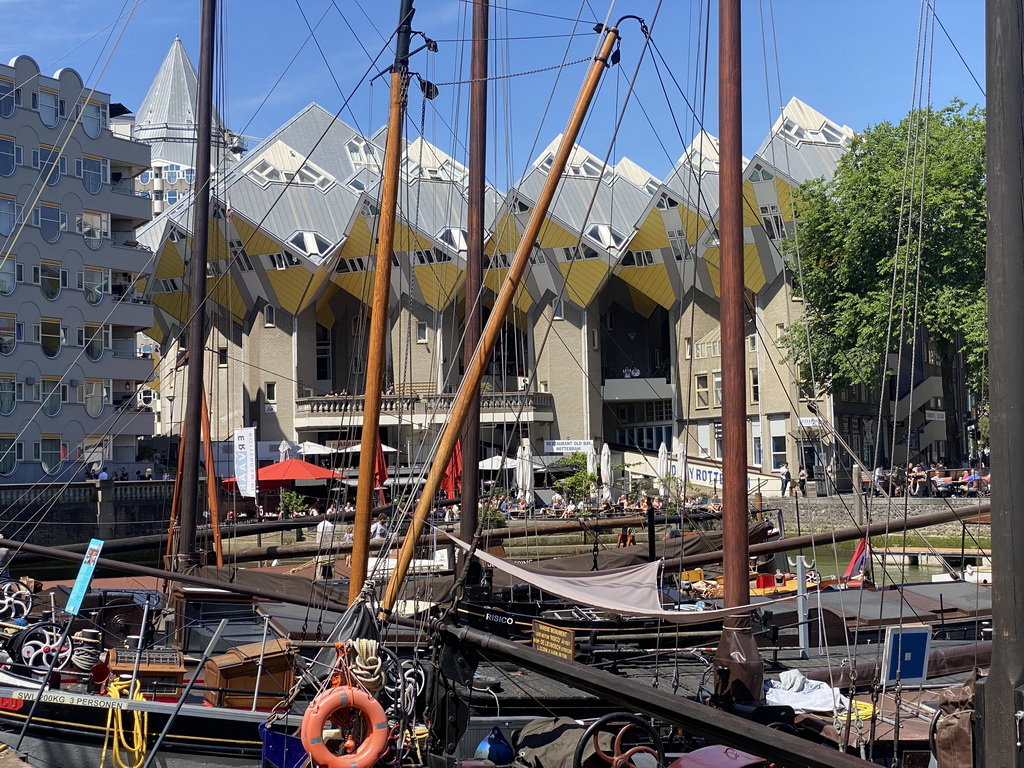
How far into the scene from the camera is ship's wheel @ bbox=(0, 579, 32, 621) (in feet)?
46.5

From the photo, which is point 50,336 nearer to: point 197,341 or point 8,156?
point 8,156

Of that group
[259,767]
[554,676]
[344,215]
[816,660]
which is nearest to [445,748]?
[554,676]

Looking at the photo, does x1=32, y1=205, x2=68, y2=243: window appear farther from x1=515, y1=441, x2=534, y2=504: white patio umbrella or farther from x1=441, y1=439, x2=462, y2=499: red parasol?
x1=515, y1=441, x2=534, y2=504: white patio umbrella

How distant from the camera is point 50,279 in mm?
45031

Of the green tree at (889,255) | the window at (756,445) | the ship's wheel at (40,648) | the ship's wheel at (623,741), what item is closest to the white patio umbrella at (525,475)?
the green tree at (889,255)

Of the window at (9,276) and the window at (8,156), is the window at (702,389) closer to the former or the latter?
the window at (9,276)

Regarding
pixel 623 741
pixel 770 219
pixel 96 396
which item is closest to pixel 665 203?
pixel 770 219

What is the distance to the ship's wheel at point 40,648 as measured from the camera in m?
11.6

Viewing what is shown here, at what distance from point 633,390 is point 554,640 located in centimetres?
5582

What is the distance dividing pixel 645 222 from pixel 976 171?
20.8m

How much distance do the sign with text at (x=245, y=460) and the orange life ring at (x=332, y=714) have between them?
17.5m

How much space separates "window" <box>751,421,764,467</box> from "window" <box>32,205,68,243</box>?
35.1 meters

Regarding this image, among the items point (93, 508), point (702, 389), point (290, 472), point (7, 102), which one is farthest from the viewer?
point (702, 389)

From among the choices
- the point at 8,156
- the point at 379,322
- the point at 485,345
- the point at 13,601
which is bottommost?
the point at 13,601
